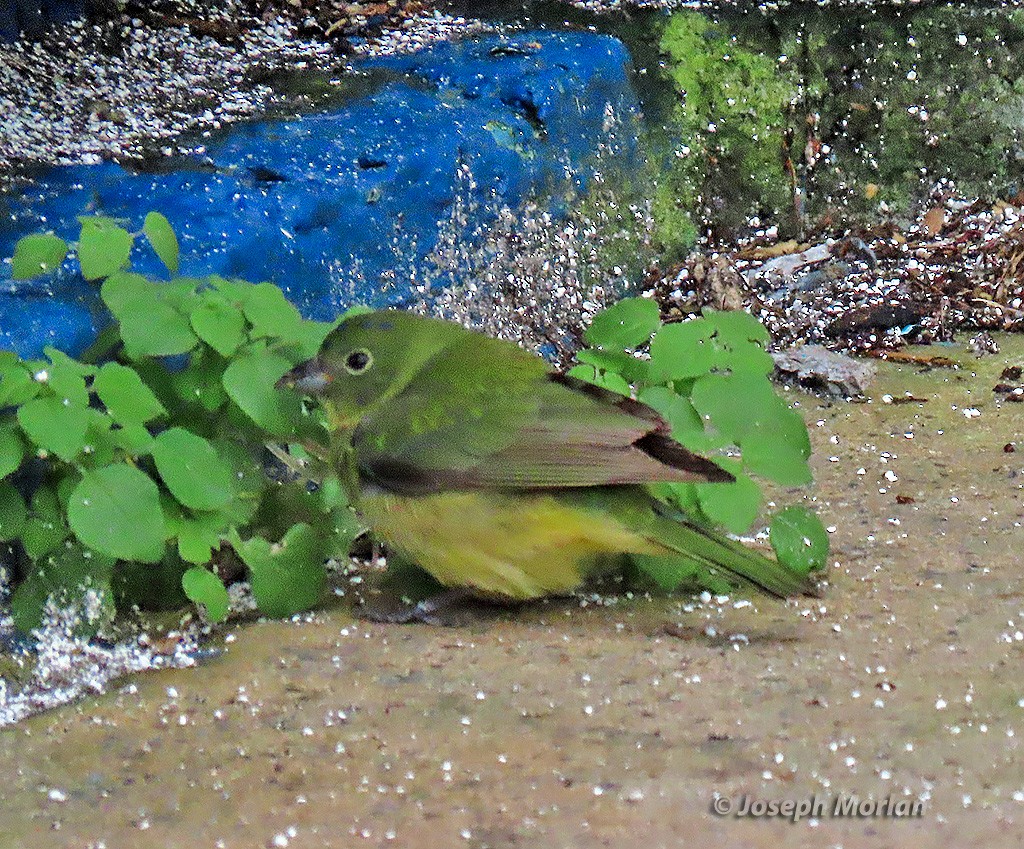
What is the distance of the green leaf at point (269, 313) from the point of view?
128 inches

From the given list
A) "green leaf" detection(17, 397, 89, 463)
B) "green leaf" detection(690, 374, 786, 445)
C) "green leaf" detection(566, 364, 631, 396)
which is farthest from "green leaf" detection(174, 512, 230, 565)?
"green leaf" detection(690, 374, 786, 445)

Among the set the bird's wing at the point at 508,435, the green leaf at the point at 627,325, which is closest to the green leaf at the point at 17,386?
the bird's wing at the point at 508,435

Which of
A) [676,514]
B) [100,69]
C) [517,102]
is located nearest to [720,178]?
[517,102]

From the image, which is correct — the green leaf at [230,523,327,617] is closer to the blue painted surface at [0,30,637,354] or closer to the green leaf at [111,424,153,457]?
the green leaf at [111,424,153,457]

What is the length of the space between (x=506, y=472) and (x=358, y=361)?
1.59ft

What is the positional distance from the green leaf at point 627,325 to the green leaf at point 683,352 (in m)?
0.06

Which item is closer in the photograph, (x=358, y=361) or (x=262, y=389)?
(x=262, y=389)

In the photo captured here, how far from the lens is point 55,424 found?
2.92 meters

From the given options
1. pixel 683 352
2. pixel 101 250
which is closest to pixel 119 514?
pixel 101 250

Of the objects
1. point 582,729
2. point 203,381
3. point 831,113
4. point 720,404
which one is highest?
point 831,113

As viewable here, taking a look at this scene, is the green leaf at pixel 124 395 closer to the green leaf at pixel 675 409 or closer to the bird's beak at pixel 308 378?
the bird's beak at pixel 308 378

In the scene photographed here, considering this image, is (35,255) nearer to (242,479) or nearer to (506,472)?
(242,479)

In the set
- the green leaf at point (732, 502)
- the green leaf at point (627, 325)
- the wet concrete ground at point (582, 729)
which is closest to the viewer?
the wet concrete ground at point (582, 729)

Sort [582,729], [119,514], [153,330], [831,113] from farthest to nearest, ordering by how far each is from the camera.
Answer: [831,113] < [153,330] < [119,514] < [582,729]
